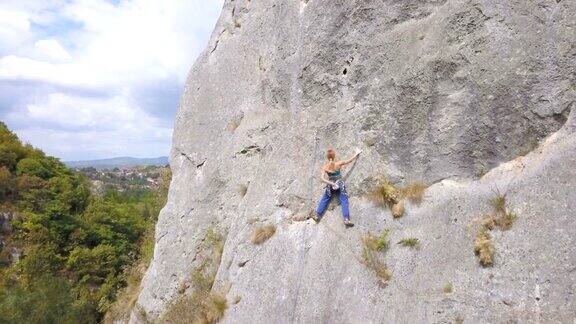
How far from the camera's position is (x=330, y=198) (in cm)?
1131

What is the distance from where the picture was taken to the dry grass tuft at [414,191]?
9.97 m

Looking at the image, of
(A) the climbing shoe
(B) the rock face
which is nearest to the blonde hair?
(B) the rock face

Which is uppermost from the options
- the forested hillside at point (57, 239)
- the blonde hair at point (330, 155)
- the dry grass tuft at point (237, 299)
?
the blonde hair at point (330, 155)

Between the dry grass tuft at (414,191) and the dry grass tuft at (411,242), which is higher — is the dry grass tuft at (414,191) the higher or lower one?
the higher one

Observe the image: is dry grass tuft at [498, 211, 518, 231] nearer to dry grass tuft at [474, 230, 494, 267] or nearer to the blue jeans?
dry grass tuft at [474, 230, 494, 267]

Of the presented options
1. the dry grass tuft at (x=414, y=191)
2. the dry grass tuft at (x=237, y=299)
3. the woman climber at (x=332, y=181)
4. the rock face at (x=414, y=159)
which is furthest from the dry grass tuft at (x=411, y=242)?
the dry grass tuft at (x=237, y=299)

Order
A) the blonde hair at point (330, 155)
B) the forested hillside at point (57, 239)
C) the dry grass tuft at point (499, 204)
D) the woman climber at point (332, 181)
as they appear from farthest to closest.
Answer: the forested hillside at point (57, 239) → the blonde hair at point (330, 155) → the woman climber at point (332, 181) → the dry grass tuft at point (499, 204)

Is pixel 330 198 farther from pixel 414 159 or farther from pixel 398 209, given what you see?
pixel 414 159

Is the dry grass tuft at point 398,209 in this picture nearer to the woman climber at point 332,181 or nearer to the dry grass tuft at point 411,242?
the dry grass tuft at point 411,242

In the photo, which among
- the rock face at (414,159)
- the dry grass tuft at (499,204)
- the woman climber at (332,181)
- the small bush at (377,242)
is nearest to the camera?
the rock face at (414,159)

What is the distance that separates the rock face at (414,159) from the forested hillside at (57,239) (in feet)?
73.2

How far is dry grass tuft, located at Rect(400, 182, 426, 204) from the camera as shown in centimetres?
997

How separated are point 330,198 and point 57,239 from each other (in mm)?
40124

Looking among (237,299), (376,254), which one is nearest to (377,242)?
(376,254)
